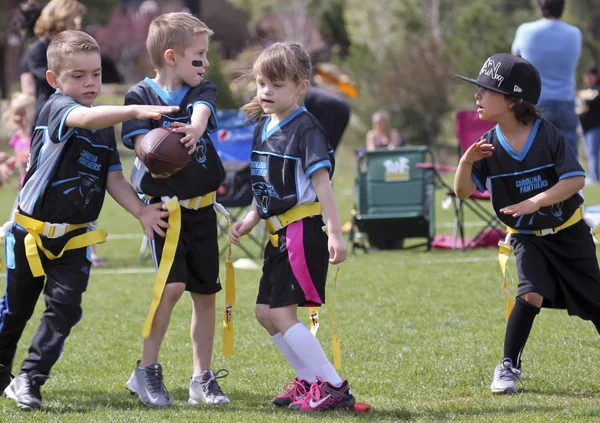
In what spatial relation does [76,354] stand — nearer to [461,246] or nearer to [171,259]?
[171,259]

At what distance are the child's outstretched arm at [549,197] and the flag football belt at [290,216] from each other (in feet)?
2.89

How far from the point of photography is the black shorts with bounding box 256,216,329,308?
4.52 metres

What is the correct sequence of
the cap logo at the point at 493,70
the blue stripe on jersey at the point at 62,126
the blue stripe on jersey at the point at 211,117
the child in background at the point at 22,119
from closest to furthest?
1. the blue stripe on jersey at the point at 62,126
2. the blue stripe on jersey at the point at 211,117
3. the cap logo at the point at 493,70
4. the child in background at the point at 22,119

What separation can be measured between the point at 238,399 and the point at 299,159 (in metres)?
1.24

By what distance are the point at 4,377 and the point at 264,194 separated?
65.4 inches

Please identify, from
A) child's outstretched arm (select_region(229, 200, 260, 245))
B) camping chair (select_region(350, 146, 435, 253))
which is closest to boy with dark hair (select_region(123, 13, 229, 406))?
child's outstretched arm (select_region(229, 200, 260, 245))

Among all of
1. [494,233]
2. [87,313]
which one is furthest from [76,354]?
[494,233]

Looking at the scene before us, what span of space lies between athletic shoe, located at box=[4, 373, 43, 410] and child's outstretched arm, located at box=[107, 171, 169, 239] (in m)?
0.86

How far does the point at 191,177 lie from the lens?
4.60 m

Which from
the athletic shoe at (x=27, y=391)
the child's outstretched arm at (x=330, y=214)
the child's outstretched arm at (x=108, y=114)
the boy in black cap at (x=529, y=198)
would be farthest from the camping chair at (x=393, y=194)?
the child's outstretched arm at (x=108, y=114)

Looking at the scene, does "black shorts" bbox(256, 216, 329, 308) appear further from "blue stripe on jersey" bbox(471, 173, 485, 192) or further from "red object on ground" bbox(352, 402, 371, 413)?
"blue stripe on jersey" bbox(471, 173, 485, 192)

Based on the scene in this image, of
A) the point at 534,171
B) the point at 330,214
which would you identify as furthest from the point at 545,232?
the point at 330,214

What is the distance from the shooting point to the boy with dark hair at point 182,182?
15.0 feet

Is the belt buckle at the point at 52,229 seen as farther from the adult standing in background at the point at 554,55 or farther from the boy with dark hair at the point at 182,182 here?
the adult standing in background at the point at 554,55
